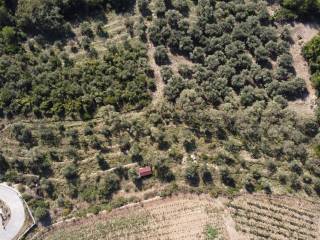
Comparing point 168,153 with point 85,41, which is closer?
point 168,153

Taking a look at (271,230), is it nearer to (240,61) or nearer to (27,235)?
(240,61)

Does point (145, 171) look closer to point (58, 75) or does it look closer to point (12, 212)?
point (12, 212)

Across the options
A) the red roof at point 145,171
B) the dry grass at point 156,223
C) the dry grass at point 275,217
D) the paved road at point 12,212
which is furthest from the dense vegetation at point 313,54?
the paved road at point 12,212

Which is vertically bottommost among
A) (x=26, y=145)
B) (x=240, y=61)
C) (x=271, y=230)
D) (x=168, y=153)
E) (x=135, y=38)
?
(x=271, y=230)

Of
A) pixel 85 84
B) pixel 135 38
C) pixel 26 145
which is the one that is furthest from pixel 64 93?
pixel 135 38

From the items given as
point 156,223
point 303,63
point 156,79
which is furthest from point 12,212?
point 303,63

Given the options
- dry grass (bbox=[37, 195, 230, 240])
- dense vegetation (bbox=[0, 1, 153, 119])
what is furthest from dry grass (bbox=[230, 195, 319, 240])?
dense vegetation (bbox=[0, 1, 153, 119])
